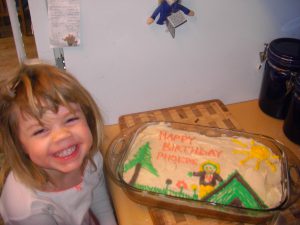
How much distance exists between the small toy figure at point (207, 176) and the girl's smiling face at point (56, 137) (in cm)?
28

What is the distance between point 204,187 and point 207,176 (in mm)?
34

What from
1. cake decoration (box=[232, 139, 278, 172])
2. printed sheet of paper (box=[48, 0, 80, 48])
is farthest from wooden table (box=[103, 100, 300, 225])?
printed sheet of paper (box=[48, 0, 80, 48])

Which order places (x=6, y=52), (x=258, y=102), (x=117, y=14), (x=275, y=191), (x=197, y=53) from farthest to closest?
(x=6, y=52) → (x=258, y=102) → (x=197, y=53) → (x=117, y=14) → (x=275, y=191)

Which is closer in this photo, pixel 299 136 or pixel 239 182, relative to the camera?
pixel 239 182

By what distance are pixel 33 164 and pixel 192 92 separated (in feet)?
1.86

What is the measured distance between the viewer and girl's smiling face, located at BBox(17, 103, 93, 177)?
689 mm

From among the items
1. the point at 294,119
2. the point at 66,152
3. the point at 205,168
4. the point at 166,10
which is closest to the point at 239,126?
the point at 294,119

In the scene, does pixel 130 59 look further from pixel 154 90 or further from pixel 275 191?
pixel 275 191

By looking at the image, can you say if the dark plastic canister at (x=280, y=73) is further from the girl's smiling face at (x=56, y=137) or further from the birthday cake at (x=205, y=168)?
the girl's smiling face at (x=56, y=137)

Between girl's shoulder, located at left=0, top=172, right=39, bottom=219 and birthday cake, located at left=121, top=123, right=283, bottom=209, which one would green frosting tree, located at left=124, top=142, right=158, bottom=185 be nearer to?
birthday cake, located at left=121, top=123, right=283, bottom=209

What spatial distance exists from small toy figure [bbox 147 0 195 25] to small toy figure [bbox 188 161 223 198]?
415 mm

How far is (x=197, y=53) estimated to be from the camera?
1019mm

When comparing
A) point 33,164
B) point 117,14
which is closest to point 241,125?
point 117,14

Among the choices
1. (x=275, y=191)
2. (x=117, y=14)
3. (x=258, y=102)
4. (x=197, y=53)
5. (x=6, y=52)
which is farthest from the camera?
(x=6, y=52)
